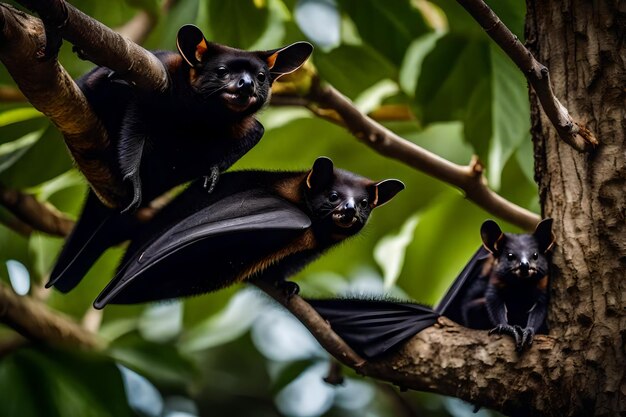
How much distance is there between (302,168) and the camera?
827 cm

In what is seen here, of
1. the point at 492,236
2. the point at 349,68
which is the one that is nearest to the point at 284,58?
the point at 349,68

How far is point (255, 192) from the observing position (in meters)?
5.39

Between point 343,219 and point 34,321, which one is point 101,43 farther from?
point 34,321

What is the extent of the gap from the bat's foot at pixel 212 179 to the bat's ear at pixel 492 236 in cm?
192

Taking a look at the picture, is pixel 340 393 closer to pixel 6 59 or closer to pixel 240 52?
pixel 240 52

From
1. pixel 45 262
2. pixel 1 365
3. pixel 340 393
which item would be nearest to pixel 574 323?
pixel 1 365

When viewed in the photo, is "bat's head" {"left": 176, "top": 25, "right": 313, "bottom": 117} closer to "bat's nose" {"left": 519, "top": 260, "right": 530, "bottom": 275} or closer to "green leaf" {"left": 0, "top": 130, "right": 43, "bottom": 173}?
"bat's nose" {"left": 519, "top": 260, "right": 530, "bottom": 275}

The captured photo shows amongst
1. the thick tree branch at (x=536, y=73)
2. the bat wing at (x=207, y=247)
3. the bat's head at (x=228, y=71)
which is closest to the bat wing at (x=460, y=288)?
the bat wing at (x=207, y=247)

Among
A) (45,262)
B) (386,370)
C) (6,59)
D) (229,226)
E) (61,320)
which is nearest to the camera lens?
(6,59)

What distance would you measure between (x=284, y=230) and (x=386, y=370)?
1.00 m

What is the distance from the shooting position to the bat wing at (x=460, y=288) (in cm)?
628

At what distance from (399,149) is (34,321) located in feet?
9.99

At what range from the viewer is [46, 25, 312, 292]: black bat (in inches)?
200

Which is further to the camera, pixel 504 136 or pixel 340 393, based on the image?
pixel 340 393
